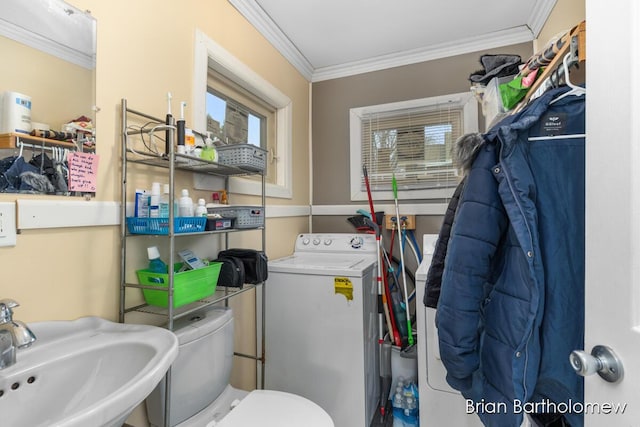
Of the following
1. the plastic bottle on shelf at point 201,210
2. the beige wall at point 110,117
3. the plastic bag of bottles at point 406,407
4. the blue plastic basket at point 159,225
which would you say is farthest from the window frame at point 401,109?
the blue plastic basket at point 159,225

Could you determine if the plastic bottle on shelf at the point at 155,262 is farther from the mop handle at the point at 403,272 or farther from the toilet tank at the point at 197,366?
the mop handle at the point at 403,272

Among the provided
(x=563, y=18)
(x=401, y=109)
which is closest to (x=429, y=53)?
(x=401, y=109)

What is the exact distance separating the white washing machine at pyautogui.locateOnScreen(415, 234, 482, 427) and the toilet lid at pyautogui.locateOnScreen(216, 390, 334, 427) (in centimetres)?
64

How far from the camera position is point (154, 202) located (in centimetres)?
106

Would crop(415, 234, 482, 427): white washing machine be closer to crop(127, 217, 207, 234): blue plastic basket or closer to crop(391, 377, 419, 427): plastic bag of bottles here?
crop(391, 377, 419, 427): plastic bag of bottles

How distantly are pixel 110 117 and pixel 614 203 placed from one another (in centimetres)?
136

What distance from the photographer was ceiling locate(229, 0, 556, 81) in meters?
1.76

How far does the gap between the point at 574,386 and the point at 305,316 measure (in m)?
1.20

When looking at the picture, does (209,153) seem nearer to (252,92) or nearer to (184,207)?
(184,207)

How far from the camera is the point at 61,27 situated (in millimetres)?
896

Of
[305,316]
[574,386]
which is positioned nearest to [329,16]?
[305,316]

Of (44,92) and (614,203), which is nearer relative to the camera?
(614,203)

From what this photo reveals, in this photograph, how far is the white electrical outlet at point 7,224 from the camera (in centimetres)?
74

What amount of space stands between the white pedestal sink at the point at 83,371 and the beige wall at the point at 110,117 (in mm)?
84
